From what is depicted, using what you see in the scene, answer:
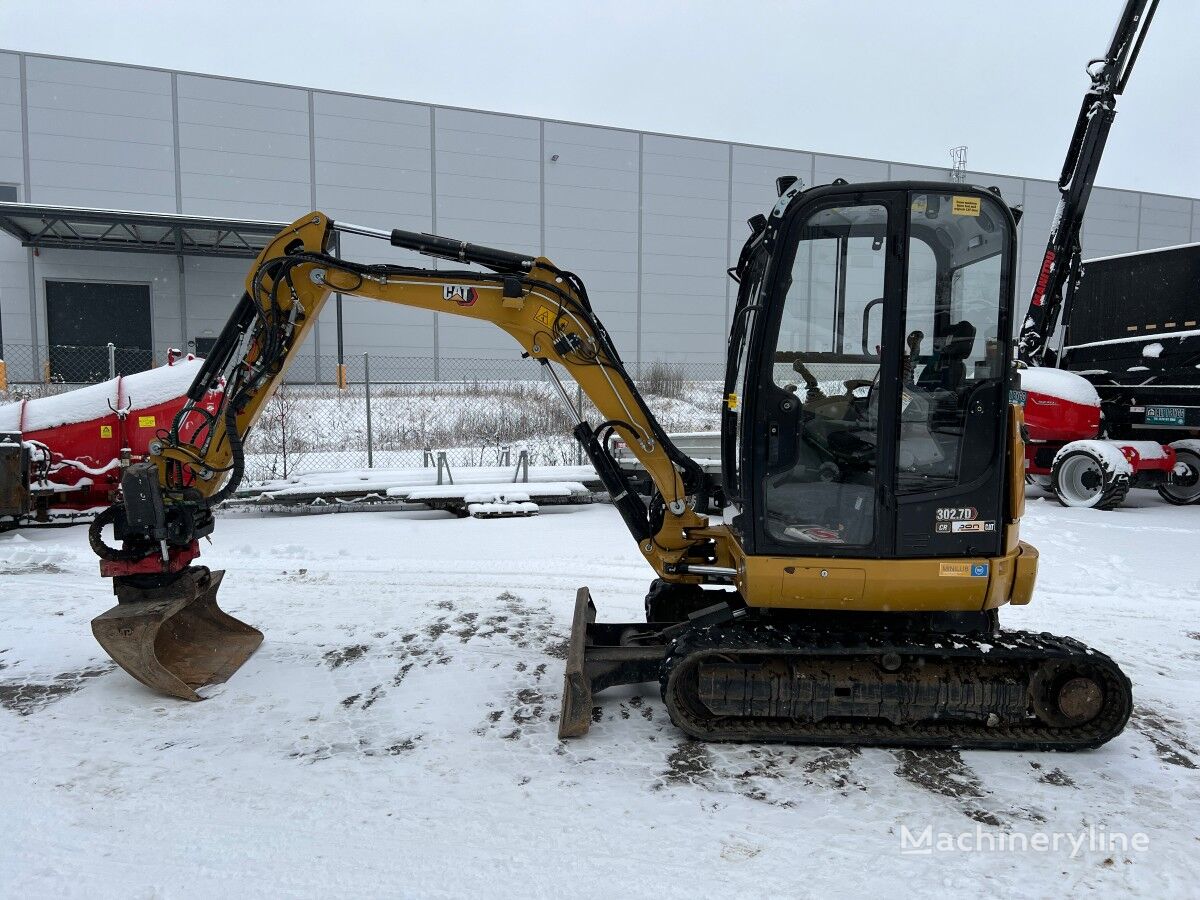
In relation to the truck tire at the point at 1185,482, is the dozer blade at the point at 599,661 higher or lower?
lower

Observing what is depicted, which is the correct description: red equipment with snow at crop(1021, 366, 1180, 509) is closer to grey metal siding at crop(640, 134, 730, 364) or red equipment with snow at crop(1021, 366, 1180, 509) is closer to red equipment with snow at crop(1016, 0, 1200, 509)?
red equipment with snow at crop(1016, 0, 1200, 509)

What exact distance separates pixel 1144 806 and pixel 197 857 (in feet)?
13.0

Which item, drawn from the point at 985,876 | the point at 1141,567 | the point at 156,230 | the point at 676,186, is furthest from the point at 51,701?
the point at 676,186

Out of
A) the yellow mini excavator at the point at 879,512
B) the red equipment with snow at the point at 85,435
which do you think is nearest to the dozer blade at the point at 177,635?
the yellow mini excavator at the point at 879,512

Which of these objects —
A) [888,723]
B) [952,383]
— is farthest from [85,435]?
[952,383]

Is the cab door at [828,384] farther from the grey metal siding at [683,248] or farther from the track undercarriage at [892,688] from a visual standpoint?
the grey metal siding at [683,248]

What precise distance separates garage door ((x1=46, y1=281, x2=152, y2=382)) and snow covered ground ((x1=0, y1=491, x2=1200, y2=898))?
748 inches

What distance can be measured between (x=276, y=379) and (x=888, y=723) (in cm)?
409

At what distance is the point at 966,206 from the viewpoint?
3.45 meters

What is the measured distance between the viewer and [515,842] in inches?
113

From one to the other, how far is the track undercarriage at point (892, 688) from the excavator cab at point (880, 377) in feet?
1.54

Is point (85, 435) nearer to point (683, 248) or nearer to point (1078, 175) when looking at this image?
point (1078, 175)

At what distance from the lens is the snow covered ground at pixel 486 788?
106 inches

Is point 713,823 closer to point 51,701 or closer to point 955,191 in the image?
point 955,191
